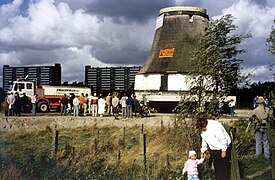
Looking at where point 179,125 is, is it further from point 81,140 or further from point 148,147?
point 81,140

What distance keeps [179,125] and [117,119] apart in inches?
501

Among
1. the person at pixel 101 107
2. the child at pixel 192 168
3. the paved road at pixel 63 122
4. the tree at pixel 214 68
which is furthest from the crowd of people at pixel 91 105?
the child at pixel 192 168

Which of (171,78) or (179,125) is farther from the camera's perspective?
(171,78)

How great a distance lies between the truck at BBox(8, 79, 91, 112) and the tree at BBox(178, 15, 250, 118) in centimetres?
1967

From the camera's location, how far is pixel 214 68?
1480 centimetres

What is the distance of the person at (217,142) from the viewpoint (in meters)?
9.36

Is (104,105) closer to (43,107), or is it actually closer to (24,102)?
(24,102)

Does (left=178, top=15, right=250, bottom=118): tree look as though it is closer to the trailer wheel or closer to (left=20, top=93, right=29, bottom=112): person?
(left=20, top=93, right=29, bottom=112): person

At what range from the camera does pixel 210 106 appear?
15.1m

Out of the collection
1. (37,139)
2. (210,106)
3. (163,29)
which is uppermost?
(163,29)

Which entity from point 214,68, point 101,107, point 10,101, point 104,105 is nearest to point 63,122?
point 101,107

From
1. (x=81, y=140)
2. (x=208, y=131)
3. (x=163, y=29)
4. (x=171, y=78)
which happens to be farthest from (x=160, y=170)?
(x=163, y=29)

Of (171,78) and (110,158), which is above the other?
(171,78)

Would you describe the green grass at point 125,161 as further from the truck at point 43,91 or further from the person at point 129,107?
the truck at point 43,91
